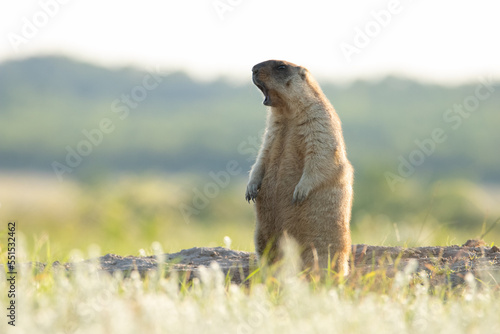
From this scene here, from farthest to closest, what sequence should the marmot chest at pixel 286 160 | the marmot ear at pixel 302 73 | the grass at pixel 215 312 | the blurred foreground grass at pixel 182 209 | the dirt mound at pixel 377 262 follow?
1. the blurred foreground grass at pixel 182 209
2. the marmot ear at pixel 302 73
3. the marmot chest at pixel 286 160
4. the dirt mound at pixel 377 262
5. the grass at pixel 215 312

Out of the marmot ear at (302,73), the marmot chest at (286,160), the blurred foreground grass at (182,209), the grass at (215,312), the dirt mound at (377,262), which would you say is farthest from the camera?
the blurred foreground grass at (182,209)

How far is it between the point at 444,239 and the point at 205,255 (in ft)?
9.21

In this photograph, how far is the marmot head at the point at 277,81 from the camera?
552 centimetres

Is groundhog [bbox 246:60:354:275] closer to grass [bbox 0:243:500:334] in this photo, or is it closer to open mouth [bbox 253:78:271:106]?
A: open mouth [bbox 253:78:271:106]

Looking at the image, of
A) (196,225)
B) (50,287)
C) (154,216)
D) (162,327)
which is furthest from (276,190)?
(196,225)

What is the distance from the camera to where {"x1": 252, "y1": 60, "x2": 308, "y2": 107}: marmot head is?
5516 mm

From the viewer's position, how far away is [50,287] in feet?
13.2

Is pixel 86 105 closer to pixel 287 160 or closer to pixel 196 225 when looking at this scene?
pixel 196 225

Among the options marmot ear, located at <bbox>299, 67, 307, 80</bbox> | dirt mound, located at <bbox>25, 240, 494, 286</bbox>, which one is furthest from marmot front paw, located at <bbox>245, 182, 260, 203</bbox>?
marmot ear, located at <bbox>299, 67, 307, 80</bbox>

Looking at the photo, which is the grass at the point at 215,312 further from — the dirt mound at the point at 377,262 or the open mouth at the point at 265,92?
the open mouth at the point at 265,92

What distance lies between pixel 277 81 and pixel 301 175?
818 millimetres

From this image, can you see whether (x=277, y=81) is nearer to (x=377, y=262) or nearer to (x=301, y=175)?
(x=301, y=175)

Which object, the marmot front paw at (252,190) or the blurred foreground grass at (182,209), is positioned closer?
the marmot front paw at (252,190)

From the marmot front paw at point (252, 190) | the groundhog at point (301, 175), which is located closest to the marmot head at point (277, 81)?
the groundhog at point (301, 175)
